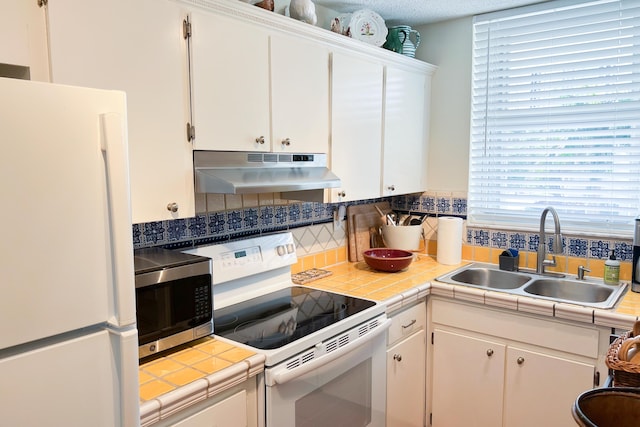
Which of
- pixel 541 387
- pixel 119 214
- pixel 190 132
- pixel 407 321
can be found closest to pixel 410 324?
pixel 407 321

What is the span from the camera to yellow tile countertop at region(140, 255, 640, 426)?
1.29 metres

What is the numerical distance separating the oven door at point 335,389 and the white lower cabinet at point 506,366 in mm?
491

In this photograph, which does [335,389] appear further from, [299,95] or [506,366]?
[299,95]

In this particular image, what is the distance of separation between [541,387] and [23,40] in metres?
2.37

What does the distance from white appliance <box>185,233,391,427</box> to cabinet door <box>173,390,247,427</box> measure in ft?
0.27

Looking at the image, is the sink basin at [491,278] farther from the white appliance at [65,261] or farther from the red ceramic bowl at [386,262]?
the white appliance at [65,261]

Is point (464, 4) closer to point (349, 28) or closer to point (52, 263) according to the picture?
point (349, 28)

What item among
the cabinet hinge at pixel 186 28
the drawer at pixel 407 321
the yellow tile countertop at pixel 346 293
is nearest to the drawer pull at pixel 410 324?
the drawer at pixel 407 321

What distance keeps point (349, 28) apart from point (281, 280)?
134 centimetres

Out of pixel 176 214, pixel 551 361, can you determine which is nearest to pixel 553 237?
pixel 551 361

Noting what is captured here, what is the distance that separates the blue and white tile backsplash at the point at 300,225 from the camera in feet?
6.27

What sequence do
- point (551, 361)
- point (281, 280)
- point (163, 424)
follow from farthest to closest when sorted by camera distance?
point (281, 280), point (551, 361), point (163, 424)

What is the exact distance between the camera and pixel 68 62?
1.28 m

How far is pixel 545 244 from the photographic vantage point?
260 centimetres
